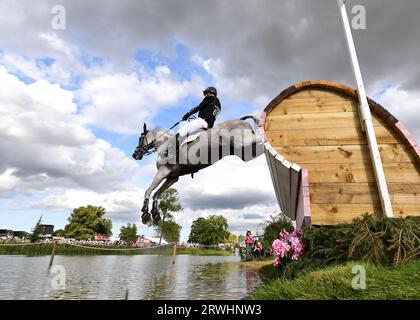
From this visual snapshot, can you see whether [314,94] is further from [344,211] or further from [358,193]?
[344,211]

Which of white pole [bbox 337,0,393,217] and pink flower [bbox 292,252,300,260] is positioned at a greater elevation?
white pole [bbox 337,0,393,217]

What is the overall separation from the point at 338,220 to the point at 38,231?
1697 inches

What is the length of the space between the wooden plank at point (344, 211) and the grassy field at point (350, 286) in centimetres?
137

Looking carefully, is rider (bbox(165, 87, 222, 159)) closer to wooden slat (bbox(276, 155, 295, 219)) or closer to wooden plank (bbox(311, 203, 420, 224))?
wooden slat (bbox(276, 155, 295, 219))

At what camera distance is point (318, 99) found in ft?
18.6

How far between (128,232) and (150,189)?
65.1m

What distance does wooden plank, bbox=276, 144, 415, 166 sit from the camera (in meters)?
5.04

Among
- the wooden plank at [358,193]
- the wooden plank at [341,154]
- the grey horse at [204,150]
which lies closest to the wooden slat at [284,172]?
the wooden plank at [341,154]

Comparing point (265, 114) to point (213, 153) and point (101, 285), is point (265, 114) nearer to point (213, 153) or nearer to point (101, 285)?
point (213, 153)

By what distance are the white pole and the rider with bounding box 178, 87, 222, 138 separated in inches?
101

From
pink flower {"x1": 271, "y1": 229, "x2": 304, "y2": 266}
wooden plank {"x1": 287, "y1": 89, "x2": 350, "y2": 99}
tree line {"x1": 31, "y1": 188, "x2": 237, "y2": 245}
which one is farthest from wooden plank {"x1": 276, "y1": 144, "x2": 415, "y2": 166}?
tree line {"x1": 31, "y1": 188, "x2": 237, "y2": 245}

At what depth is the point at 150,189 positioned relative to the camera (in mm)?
5672
